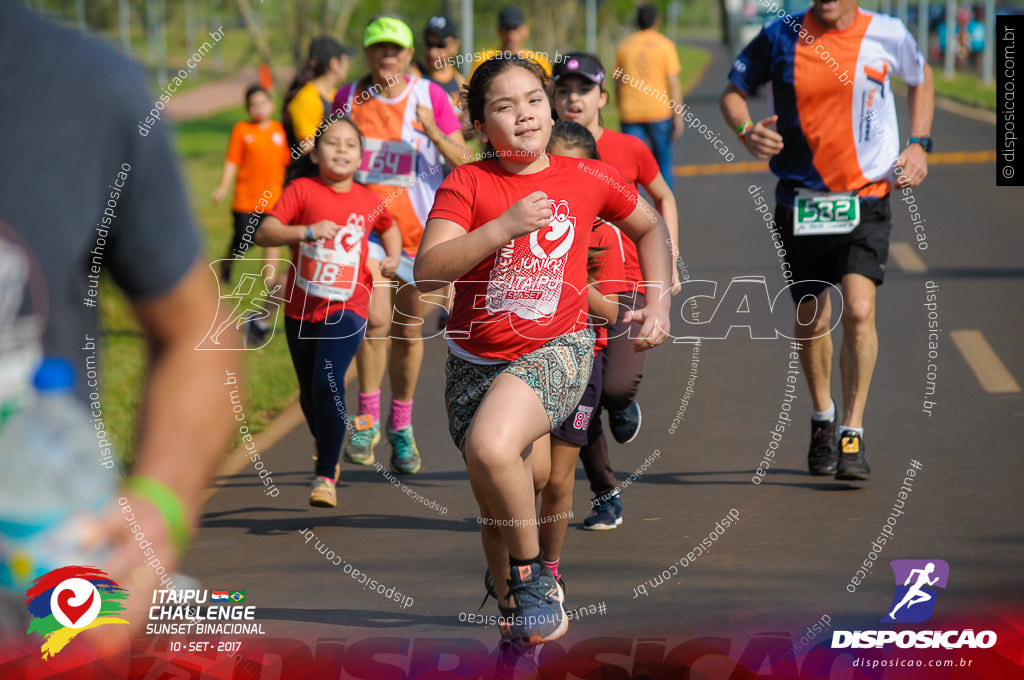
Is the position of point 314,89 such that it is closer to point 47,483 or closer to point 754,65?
point 754,65

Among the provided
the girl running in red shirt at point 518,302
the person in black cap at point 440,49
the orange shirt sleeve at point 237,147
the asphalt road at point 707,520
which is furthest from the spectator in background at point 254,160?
the girl running in red shirt at point 518,302

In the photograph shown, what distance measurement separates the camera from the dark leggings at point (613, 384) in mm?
5629

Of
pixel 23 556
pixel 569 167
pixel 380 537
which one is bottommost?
pixel 380 537

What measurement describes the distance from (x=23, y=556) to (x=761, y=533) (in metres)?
4.15

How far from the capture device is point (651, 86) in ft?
43.5

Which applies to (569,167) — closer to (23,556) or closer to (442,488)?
(442,488)

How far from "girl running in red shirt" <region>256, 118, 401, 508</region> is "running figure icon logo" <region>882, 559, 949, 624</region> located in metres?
2.42

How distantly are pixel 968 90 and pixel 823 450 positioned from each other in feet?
106

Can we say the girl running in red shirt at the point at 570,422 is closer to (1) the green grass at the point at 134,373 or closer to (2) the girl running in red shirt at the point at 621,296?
(2) the girl running in red shirt at the point at 621,296

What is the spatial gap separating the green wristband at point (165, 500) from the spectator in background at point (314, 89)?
21.2 ft

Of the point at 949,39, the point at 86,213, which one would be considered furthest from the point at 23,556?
the point at 949,39

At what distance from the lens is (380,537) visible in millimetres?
5762

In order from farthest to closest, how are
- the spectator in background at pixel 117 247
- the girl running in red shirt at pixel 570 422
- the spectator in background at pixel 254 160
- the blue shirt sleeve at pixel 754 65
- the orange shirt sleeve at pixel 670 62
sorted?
the orange shirt sleeve at pixel 670 62, the spectator in background at pixel 254 160, the blue shirt sleeve at pixel 754 65, the girl running in red shirt at pixel 570 422, the spectator in background at pixel 117 247

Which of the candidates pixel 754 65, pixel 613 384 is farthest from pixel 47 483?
pixel 754 65
